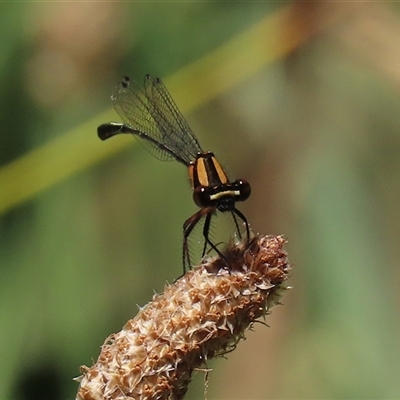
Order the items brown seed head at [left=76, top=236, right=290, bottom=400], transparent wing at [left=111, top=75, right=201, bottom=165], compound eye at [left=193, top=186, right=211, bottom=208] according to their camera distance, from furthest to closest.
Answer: transparent wing at [left=111, top=75, right=201, bottom=165]
compound eye at [left=193, top=186, right=211, bottom=208]
brown seed head at [left=76, top=236, right=290, bottom=400]

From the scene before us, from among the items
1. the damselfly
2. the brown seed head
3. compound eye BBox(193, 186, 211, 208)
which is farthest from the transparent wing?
the brown seed head

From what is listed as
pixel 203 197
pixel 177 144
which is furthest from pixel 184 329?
pixel 177 144

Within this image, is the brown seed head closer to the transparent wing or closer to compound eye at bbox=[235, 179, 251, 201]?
compound eye at bbox=[235, 179, 251, 201]

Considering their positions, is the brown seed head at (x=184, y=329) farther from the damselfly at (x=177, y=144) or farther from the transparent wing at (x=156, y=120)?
the transparent wing at (x=156, y=120)

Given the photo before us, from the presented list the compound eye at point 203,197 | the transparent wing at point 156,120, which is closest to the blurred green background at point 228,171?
the transparent wing at point 156,120

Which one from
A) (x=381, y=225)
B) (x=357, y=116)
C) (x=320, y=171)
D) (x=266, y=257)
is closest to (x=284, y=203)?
(x=320, y=171)

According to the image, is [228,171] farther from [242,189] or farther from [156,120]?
[242,189]
